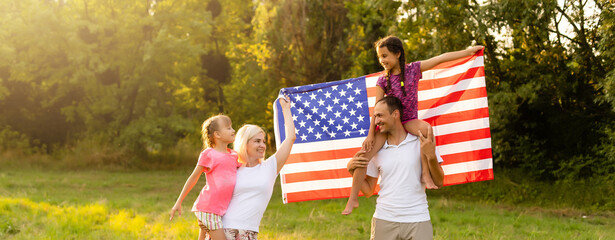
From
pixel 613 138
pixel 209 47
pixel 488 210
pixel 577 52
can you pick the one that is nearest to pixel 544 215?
pixel 488 210

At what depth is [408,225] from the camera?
169 inches

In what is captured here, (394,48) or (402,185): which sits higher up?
(394,48)

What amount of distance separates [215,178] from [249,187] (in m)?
0.30

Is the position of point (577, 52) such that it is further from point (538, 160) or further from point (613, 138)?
point (538, 160)

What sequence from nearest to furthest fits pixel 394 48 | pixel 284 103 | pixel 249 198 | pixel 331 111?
pixel 249 198, pixel 394 48, pixel 284 103, pixel 331 111

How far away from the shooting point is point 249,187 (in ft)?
16.0

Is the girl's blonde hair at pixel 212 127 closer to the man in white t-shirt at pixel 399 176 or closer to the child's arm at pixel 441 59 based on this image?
→ the man in white t-shirt at pixel 399 176

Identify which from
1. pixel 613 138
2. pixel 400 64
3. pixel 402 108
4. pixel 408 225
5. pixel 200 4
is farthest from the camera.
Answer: pixel 200 4

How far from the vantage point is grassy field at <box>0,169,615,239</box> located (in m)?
10.1

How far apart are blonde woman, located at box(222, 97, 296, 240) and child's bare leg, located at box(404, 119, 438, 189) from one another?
125 cm

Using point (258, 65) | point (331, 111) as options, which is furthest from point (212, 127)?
point (258, 65)

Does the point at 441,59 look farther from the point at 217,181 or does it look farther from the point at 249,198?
the point at 217,181

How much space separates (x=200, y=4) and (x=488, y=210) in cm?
2502

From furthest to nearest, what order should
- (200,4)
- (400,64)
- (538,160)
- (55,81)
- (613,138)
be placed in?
1. (200,4)
2. (55,81)
3. (538,160)
4. (613,138)
5. (400,64)
